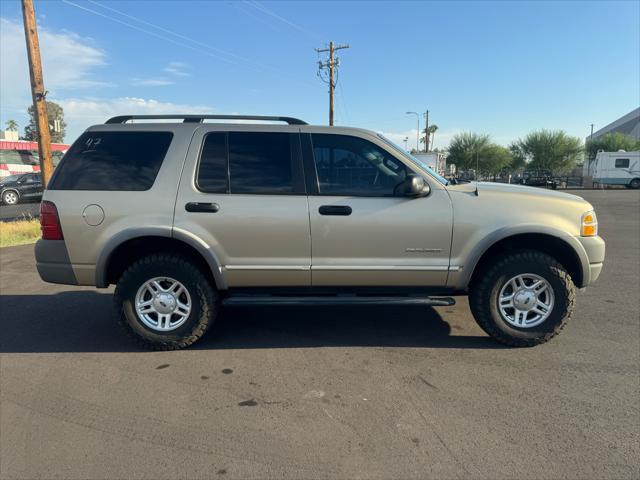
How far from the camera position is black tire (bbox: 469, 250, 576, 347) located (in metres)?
3.83

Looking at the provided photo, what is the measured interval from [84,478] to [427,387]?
90.1 inches

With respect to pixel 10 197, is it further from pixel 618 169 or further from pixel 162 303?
pixel 618 169

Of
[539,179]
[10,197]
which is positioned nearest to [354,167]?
[10,197]

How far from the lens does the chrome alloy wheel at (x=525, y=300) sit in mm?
3898

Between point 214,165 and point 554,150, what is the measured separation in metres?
60.3

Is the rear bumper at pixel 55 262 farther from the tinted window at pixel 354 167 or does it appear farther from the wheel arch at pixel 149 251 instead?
the tinted window at pixel 354 167

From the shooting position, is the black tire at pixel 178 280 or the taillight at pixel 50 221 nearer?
the taillight at pixel 50 221

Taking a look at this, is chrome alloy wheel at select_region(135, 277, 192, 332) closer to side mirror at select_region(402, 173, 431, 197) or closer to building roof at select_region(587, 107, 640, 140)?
side mirror at select_region(402, 173, 431, 197)

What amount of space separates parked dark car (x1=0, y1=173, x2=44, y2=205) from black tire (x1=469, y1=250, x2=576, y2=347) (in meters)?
23.5

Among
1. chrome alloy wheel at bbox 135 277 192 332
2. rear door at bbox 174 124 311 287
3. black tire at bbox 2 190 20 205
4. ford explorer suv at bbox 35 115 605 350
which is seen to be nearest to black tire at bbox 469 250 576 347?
ford explorer suv at bbox 35 115 605 350

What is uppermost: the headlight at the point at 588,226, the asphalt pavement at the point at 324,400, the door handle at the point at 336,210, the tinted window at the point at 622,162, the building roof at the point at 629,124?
the building roof at the point at 629,124

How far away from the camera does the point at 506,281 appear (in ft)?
12.7

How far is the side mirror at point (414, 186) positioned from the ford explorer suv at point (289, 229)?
0.06ft

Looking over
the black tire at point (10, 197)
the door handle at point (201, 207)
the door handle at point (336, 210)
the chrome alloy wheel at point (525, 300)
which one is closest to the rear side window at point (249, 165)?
the door handle at point (201, 207)
